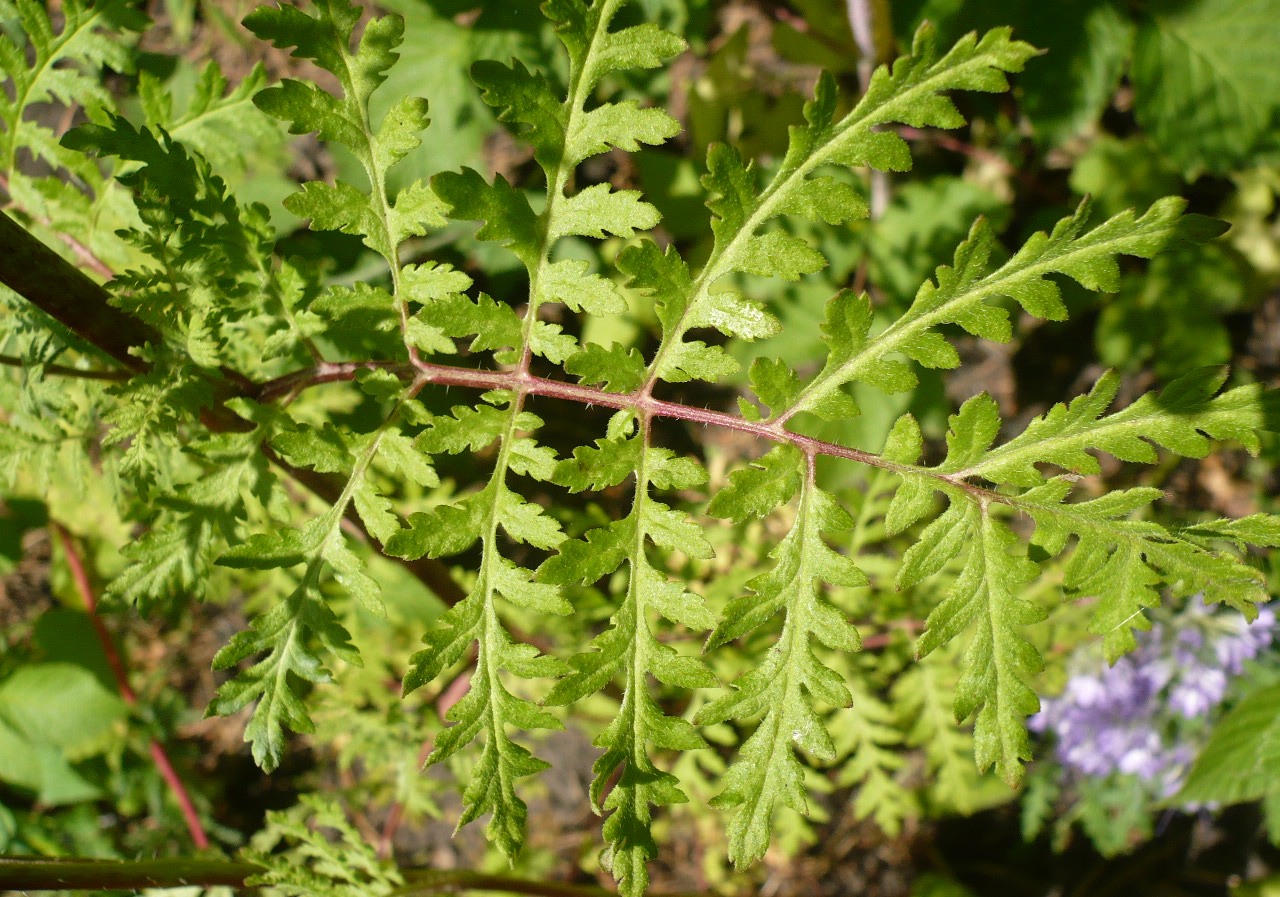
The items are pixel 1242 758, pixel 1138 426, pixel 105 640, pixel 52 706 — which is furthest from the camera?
pixel 105 640

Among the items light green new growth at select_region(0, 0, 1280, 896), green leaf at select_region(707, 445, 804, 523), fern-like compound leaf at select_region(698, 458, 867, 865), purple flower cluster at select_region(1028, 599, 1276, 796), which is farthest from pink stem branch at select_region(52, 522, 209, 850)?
purple flower cluster at select_region(1028, 599, 1276, 796)

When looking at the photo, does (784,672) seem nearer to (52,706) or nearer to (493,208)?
(493,208)

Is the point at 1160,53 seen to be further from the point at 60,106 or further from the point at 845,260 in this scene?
the point at 60,106

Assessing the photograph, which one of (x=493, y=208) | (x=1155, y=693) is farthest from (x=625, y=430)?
(x=1155, y=693)

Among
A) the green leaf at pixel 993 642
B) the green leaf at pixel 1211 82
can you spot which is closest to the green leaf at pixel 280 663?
the green leaf at pixel 993 642

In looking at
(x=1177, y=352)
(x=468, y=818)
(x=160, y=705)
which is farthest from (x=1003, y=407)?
(x=160, y=705)

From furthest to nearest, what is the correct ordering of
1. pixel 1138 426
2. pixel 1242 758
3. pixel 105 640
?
pixel 105 640
pixel 1242 758
pixel 1138 426

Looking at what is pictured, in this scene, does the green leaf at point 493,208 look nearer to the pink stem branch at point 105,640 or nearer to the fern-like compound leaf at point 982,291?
the fern-like compound leaf at point 982,291

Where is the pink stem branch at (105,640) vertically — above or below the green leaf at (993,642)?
below

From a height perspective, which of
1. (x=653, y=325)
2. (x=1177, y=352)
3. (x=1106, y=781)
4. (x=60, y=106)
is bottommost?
(x=1106, y=781)
